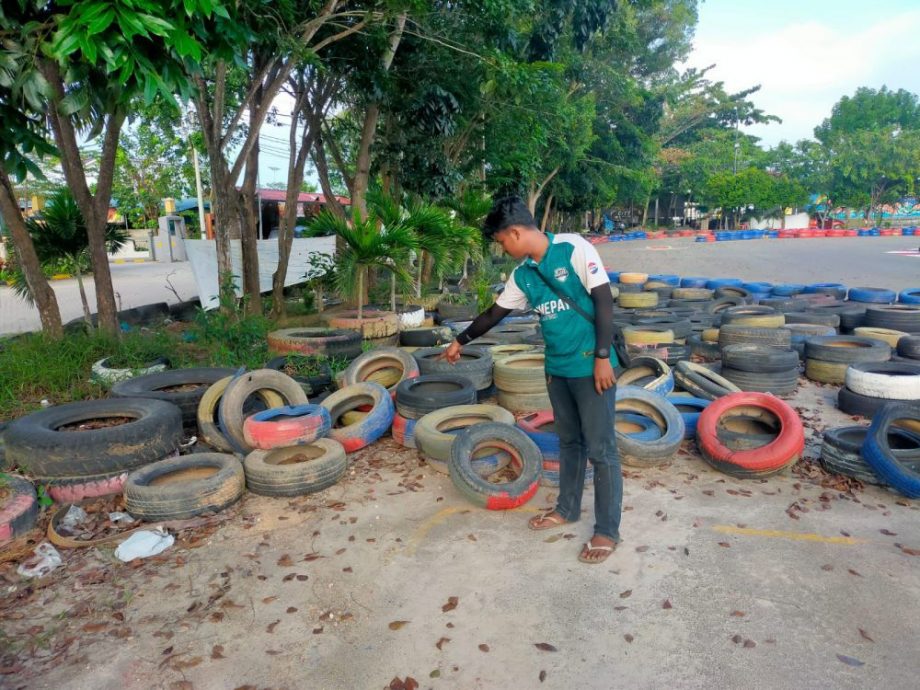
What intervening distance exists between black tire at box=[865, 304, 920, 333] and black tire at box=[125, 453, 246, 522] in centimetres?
927

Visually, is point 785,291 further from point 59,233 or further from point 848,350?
point 59,233

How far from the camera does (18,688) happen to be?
98.1 inches

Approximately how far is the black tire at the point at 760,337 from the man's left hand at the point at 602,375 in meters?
4.68

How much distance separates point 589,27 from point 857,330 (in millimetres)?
8888

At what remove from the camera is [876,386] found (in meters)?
5.71

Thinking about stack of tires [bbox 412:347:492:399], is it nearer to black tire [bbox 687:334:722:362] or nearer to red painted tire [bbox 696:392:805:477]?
red painted tire [bbox 696:392:805:477]

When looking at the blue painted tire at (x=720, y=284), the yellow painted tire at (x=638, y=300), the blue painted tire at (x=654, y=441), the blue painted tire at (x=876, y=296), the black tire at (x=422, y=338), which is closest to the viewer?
the blue painted tire at (x=654, y=441)

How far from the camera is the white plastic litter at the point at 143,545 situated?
352 centimetres

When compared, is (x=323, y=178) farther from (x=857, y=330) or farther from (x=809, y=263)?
(x=809, y=263)

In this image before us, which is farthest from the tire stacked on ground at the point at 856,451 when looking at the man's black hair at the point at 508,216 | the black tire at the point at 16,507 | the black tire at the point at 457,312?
the black tire at the point at 457,312

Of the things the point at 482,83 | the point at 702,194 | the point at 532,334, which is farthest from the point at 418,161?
the point at 702,194

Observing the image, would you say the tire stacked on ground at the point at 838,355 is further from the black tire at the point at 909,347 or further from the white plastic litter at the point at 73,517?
the white plastic litter at the point at 73,517

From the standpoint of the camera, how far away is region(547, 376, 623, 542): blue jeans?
335 cm

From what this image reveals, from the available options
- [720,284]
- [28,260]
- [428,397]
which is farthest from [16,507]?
[720,284]
